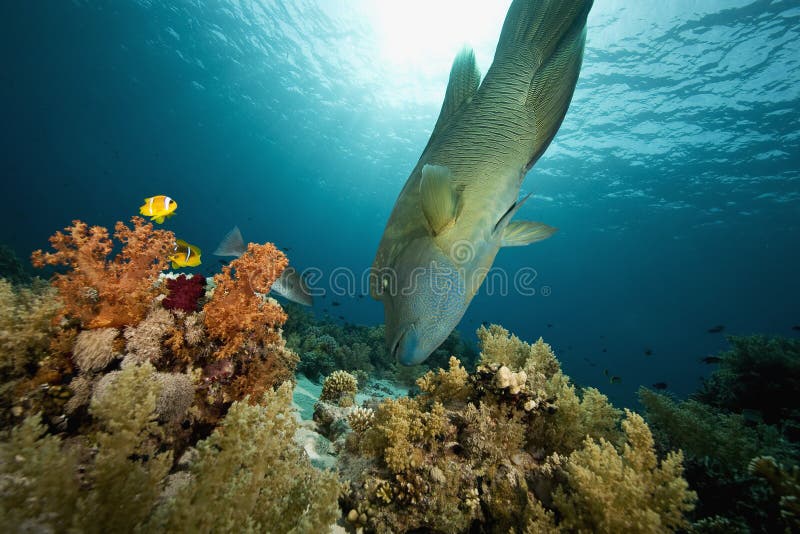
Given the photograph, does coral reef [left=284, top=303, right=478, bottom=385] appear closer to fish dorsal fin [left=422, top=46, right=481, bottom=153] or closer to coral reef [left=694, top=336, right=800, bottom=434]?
fish dorsal fin [left=422, top=46, right=481, bottom=153]

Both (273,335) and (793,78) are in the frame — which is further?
(793,78)

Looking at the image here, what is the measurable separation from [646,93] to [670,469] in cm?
2392

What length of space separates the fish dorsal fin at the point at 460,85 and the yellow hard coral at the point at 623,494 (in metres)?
2.58

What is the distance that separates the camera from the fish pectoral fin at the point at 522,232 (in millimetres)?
1438

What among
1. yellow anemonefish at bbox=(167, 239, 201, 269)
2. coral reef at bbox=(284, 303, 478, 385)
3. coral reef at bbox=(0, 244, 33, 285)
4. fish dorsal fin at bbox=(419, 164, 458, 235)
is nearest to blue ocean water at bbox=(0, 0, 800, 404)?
fish dorsal fin at bbox=(419, 164, 458, 235)

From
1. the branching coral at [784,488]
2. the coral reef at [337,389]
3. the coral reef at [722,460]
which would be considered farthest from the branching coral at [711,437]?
the coral reef at [337,389]

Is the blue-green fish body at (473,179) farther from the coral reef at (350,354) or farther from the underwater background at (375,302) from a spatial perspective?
the coral reef at (350,354)

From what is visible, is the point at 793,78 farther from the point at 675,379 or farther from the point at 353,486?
the point at 675,379

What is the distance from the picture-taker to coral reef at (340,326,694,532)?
2.10 meters

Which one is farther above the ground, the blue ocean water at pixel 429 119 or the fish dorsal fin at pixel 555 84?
the blue ocean water at pixel 429 119

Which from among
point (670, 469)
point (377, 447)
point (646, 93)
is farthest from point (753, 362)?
point (646, 93)

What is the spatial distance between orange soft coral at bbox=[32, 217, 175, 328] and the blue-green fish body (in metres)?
2.97

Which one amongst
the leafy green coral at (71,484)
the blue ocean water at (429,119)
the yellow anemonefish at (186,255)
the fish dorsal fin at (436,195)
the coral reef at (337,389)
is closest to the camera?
the fish dorsal fin at (436,195)

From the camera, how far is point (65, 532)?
3.85ft
